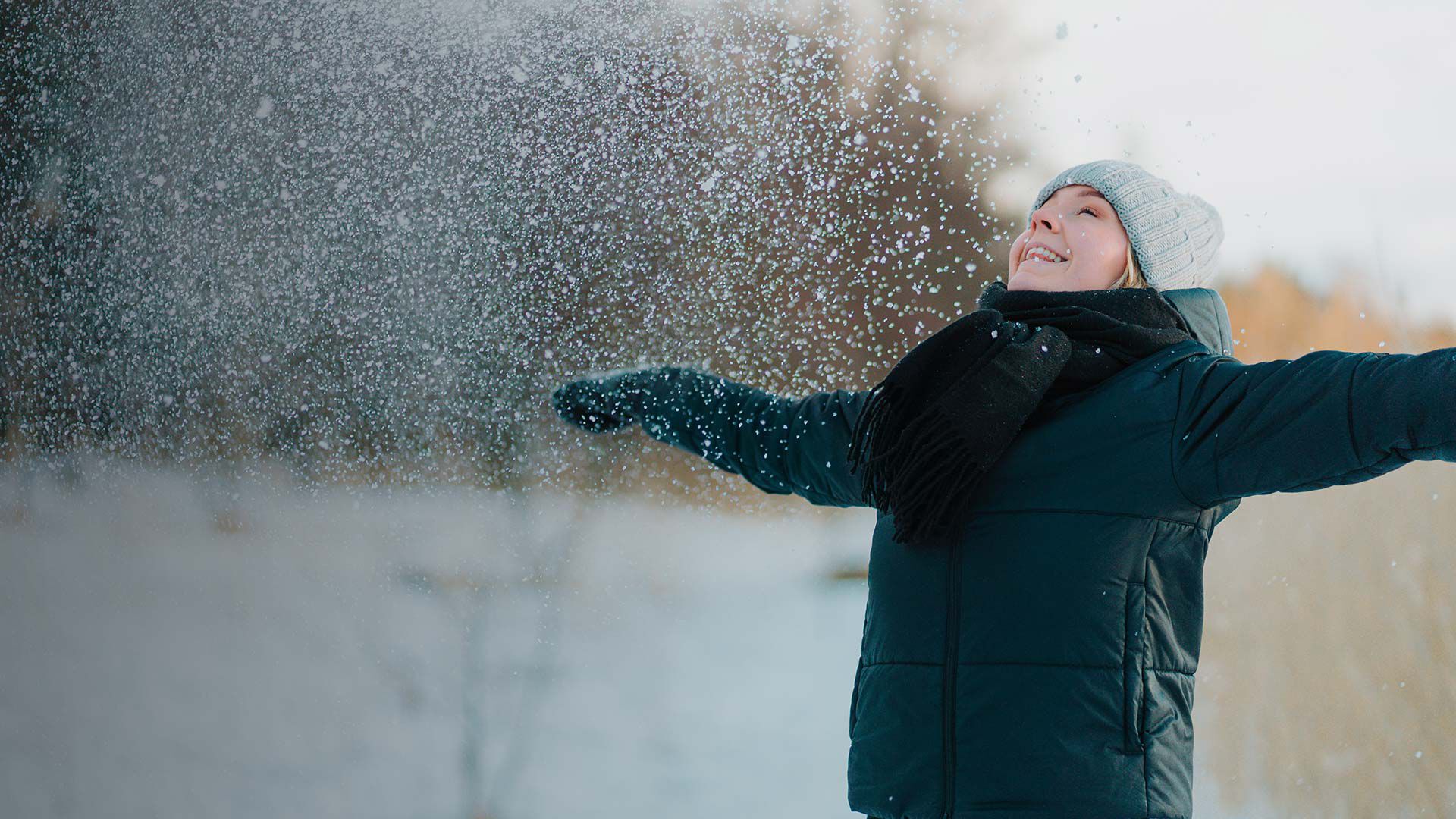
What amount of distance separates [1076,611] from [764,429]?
1.38 ft

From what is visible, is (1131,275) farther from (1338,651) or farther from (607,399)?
(1338,651)

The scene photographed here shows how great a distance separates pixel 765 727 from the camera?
211 cm

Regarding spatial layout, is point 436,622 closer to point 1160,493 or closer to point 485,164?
point 485,164

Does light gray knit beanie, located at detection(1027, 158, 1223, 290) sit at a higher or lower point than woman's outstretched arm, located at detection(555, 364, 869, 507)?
higher

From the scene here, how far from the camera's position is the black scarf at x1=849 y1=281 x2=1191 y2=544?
826 mm

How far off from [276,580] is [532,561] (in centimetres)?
54

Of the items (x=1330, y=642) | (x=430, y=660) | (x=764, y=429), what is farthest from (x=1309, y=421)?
(x=430, y=660)

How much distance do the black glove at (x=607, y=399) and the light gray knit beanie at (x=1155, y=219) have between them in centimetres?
50

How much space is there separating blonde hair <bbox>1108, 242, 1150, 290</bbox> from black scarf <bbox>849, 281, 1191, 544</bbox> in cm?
6


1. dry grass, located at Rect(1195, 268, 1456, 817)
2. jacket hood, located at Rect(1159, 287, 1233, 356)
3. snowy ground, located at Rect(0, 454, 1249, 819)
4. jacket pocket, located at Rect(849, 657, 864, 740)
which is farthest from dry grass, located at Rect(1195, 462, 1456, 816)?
jacket pocket, located at Rect(849, 657, 864, 740)

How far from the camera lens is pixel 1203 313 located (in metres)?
0.96

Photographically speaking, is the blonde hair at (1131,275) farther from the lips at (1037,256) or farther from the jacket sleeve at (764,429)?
the jacket sleeve at (764,429)

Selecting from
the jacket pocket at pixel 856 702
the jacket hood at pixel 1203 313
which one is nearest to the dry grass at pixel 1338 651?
the jacket hood at pixel 1203 313

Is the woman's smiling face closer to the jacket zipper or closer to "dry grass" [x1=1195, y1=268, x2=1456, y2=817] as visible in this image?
the jacket zipper
